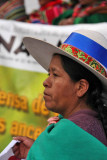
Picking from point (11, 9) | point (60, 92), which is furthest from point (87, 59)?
point (11, 9)

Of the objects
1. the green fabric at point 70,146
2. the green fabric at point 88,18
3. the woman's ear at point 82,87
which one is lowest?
the green fabric at point 70,146

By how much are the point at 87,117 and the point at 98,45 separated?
1.40 feet

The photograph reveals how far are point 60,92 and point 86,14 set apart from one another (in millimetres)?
2415

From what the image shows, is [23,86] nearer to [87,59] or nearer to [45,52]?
[45,52]

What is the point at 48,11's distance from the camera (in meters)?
4.66

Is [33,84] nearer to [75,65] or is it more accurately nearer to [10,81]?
[10,81]

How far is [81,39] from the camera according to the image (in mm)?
1833

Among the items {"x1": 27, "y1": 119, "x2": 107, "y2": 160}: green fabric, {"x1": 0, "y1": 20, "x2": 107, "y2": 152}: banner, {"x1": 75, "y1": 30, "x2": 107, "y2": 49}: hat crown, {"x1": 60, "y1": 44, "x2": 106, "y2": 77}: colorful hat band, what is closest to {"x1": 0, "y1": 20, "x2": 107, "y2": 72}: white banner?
{"x1": 0, "y1": 20, "x2": 107, "y2": 152}: banner

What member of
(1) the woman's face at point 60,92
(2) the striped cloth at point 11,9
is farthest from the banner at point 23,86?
(2) the striped cloth at point 11,9

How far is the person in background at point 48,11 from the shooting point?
4.64m

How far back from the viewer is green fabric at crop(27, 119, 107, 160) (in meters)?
1.50

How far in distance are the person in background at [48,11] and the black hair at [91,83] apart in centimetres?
295

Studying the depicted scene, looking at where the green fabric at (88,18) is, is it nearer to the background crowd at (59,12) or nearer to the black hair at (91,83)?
the background crowd at (59,12)

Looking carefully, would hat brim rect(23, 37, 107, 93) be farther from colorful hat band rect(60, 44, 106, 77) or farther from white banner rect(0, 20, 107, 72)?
white banner rect(0, 20, 107, 72)
